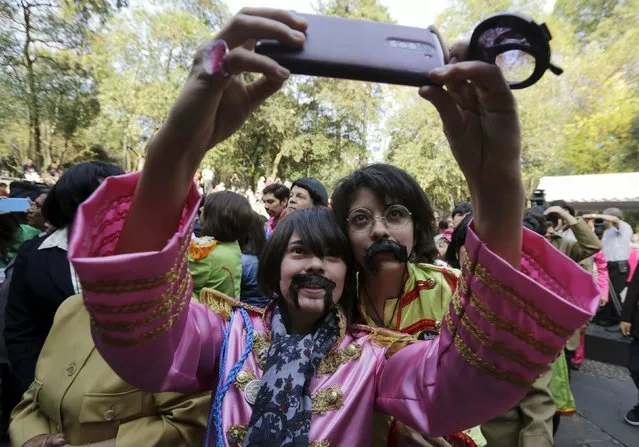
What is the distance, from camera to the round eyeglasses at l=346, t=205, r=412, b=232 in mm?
1433

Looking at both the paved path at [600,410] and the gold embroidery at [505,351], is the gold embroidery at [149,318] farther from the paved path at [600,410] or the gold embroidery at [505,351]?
the paved path at [600,410]

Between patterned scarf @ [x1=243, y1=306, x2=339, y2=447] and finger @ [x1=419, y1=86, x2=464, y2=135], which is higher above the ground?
finger @ [x1=419, y1=86, x2=464, y2=135]

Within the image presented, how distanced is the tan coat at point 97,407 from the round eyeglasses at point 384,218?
71cm

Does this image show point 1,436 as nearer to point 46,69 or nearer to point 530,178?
point 46,69

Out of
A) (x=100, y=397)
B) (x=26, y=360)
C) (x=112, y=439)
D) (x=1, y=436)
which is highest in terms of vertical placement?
(x=100, y=397)

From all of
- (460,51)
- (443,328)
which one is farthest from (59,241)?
(460,51)

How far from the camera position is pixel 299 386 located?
43.6 inches

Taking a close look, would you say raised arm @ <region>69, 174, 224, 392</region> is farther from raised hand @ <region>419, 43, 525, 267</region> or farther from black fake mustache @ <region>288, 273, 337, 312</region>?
raised hand @ <region>419, 43, 525, 267</region>

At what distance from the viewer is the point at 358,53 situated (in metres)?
0.77

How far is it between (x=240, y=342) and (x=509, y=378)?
72 centimetres

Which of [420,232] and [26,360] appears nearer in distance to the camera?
[420,232]

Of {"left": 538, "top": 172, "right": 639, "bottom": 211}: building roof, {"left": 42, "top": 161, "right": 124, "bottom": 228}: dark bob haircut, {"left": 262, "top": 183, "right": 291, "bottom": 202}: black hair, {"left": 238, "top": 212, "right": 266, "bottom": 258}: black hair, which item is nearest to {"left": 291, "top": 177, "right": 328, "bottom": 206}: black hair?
{"left": 238, "top": 212, "right": 266, "bottom": 258}: black hair

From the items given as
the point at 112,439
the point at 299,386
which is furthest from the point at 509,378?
the point at 112,439

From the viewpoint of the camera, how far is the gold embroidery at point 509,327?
810 mm
